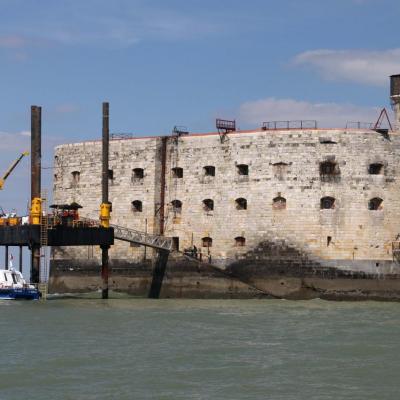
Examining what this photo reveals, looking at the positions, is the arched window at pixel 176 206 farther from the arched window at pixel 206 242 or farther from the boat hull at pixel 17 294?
the boat hull at pixel 17 294

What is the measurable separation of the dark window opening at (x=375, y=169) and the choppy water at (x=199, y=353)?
28.2ft

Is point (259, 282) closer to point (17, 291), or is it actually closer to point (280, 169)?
point (280, 169)

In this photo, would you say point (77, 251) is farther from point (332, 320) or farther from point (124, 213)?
point (332, 320)

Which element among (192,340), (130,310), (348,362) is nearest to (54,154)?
(130,310)

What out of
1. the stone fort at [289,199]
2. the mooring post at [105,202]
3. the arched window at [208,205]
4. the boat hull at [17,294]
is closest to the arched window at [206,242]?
the stone fort at [289,199]

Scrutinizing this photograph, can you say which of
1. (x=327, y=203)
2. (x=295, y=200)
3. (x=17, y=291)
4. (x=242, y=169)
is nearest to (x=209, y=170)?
(x=242, y=169)

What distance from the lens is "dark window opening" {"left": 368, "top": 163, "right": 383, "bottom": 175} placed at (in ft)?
172

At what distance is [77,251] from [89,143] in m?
5.84

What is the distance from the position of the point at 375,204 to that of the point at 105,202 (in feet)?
42.8

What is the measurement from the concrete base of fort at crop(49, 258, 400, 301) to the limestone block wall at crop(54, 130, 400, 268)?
78 centimetres

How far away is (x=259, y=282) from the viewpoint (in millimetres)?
52562

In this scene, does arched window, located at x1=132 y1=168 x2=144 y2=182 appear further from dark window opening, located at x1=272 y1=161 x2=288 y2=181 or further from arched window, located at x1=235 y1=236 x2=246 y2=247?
dark window opening, located at x1=272 y1=161 x2=288 y2=181

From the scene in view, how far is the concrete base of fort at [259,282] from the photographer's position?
51.4 meters

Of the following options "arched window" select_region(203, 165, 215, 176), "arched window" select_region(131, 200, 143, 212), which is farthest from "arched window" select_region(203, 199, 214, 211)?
"arched window" select_region(131, 200, 143, 212)
